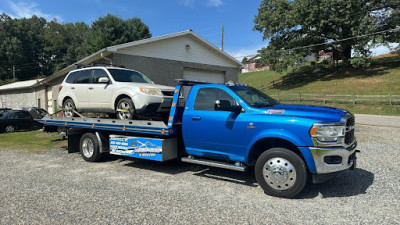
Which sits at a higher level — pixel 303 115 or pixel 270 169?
pixel 303 115

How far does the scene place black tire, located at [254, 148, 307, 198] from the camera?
4.50 metres

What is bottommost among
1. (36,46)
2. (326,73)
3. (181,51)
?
(181,51)

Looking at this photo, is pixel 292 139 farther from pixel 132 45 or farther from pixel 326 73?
pixel 326 73

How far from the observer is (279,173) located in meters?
4.64

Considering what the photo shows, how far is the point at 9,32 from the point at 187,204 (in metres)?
76.1

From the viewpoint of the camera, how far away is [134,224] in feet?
12.3

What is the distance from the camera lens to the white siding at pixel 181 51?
14992 millimetres

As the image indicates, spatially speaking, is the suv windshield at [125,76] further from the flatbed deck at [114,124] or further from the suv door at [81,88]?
the flatbed deck at [114,124]

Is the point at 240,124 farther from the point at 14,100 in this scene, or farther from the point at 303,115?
the point at 14,100

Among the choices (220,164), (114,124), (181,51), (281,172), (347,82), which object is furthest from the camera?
(347,82)

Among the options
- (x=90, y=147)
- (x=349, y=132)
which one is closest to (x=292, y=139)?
(x=349, y=132)

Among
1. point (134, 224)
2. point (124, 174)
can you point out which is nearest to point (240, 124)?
point (134, 224)

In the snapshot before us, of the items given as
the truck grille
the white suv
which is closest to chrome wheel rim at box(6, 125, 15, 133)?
the white suv

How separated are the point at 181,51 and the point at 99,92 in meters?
9.70
